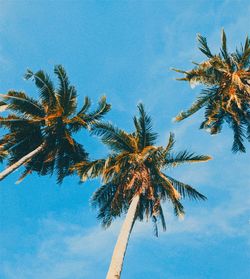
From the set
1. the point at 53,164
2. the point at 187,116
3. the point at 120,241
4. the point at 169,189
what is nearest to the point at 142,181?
the point at 169,189

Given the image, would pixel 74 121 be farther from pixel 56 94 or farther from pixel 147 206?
pixel 147 206

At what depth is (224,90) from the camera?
68.9ft

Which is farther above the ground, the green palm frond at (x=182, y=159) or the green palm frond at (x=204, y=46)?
the green palm frond at (x=204, y=46)

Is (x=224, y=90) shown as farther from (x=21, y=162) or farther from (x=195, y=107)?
(x=21, y=162)

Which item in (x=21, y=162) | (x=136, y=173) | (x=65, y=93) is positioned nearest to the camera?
(x=136, y=173)

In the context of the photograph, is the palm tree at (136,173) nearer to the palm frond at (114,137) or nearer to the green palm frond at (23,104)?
the palm frond at (114,137)

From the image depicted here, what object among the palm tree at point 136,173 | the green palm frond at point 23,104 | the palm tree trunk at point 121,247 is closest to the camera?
the palm tree trunk at point 121,247

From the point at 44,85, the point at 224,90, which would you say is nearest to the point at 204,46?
the point at 224,90

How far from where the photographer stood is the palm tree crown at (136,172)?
1833 cm

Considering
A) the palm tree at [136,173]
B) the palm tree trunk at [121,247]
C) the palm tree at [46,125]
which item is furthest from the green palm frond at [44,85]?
the palm tree trunk at [121,247]

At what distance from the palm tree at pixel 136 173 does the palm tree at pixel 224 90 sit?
3474 millimetres

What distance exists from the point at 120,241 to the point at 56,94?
11.0 meters

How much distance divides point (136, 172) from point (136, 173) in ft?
0.25

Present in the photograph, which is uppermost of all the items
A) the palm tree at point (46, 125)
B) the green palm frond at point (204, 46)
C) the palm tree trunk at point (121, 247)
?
the green palm frond at point (204, 46)
